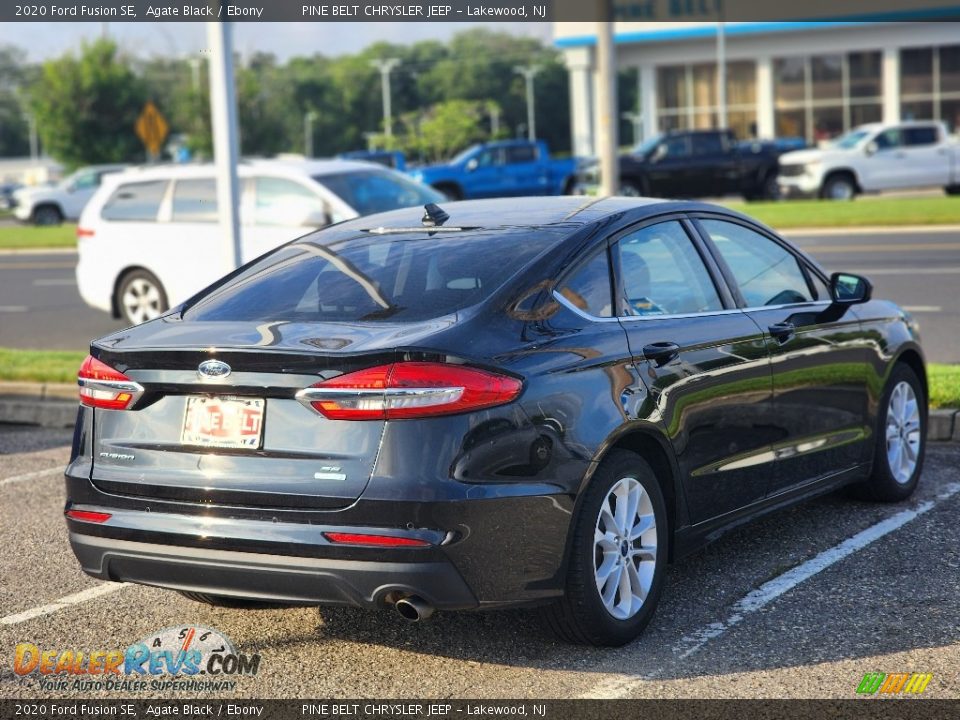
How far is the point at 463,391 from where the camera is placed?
4.33 metres

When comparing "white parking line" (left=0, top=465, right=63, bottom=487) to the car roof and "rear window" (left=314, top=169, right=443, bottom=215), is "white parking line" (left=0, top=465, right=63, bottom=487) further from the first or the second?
the car roof

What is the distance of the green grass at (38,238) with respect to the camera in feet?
100

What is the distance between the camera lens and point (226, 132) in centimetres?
1042


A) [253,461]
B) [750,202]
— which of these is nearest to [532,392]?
[253,461]

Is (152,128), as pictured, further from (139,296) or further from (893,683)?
(893,683)

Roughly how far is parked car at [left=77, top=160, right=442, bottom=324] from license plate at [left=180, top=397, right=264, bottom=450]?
9.47 meters

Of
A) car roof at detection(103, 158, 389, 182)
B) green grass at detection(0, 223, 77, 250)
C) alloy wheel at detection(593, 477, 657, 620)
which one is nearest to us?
alloy wheel at detection(593, 477, 657, 620)

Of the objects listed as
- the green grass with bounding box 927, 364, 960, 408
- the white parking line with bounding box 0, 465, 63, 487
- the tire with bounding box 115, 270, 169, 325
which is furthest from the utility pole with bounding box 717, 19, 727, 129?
the white parking line with bounding box 0, 465, 63, 487

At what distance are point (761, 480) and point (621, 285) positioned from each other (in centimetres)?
110

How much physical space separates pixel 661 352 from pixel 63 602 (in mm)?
2549

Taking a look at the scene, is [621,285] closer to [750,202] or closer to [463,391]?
[463,391]

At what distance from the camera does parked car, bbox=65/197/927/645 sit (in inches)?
170

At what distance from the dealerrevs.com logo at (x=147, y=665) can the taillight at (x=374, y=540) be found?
2.20 ft

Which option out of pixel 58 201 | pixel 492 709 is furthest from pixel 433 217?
pixel 58 201
